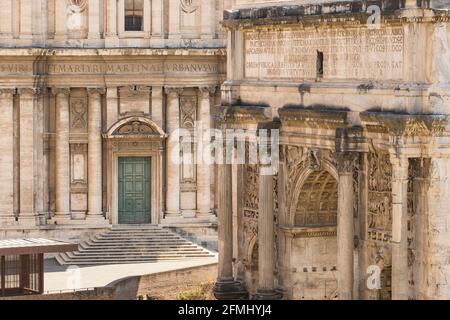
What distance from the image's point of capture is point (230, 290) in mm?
53094

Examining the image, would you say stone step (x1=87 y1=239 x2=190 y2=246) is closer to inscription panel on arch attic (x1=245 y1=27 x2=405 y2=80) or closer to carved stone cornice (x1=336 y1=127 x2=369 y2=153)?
inscription panel on arch attic (x1=245 y1=27 x2=405 y2=80)

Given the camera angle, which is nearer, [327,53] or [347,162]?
[347,162]

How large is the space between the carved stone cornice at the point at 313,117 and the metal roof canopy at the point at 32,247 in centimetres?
902

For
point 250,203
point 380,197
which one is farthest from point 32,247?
point 380,197

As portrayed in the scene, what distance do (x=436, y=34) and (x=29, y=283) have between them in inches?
650

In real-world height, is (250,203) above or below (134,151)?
below

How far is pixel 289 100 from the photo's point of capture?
50.3m

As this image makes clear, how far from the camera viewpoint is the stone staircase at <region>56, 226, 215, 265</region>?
6378 centimetres

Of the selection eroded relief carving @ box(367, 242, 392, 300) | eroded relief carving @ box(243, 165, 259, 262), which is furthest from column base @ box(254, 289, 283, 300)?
eroded relief carving @ box(367, 242, 392, 300)

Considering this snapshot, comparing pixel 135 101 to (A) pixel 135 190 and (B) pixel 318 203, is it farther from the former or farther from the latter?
(B) pixel 318 203

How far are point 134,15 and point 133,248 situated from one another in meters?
8.13

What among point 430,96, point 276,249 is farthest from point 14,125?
point 430,96

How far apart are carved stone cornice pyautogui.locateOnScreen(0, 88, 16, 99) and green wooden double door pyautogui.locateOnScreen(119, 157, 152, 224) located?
14.1 ft

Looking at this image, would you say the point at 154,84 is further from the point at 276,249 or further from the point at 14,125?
the point at 276,249
